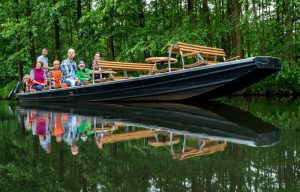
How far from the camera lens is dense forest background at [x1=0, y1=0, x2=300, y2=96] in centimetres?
1678

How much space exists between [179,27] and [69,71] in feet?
18.1

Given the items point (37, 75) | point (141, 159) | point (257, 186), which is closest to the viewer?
point (257, 186)

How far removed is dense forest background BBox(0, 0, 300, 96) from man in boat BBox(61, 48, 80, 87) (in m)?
3.72

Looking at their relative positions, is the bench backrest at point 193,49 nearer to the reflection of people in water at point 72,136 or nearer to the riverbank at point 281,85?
the riverbank at point 281,85

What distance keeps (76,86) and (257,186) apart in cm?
1213

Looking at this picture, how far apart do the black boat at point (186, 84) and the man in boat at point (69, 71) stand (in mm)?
297

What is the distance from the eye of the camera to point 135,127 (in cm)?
668

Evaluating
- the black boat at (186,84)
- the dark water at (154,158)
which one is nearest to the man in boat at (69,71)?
the black boat at (186,84)

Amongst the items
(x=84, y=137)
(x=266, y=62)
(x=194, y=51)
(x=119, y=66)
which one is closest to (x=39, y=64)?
(x=119, y=66)

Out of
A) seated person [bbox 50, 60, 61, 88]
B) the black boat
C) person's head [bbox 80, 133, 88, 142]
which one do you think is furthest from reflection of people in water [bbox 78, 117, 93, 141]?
seated person [bbox 50, 60, 61, 88]

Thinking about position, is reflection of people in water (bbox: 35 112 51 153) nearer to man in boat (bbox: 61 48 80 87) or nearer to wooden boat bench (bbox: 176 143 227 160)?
wooden boat bench (bbox: 176 143 227 160)

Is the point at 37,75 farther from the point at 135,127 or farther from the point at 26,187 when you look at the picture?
the point at 26,187

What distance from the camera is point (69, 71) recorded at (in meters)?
15.2

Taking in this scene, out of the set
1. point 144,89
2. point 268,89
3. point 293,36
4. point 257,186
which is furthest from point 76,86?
point 257,186
